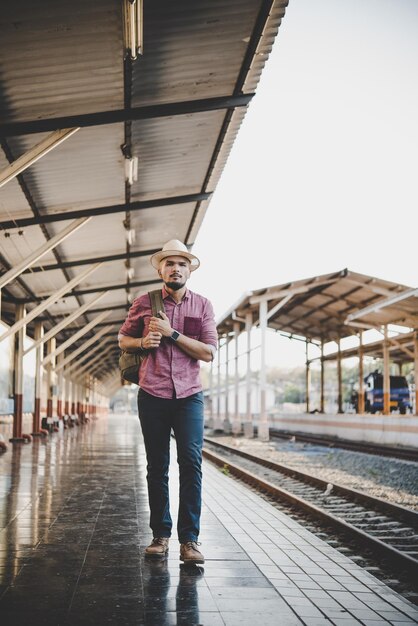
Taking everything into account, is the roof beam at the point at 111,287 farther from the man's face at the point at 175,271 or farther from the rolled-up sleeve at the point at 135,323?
the man's face at the point at 175,271

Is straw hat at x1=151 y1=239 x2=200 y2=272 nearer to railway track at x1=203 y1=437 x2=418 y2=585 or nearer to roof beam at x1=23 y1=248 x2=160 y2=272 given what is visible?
railway track at x1=203 y1=437 x2=418 y2=585

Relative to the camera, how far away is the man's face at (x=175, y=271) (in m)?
4.30

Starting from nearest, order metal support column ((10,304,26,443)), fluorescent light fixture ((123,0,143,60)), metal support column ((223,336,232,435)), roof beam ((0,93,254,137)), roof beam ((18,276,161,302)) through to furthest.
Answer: fluorescent light fixture ((123,0,143,60)) → roof beam ((0,93,254,137)) → metal support column ((10,304,26,443)) → roof beam ((18,276,161,302)) → metal support column ((223,336,232,435))

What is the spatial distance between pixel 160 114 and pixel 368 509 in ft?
19.5

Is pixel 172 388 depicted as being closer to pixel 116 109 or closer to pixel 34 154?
pixel 34 154

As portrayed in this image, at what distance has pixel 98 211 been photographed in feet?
39.1

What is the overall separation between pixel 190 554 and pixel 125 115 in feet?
20.6

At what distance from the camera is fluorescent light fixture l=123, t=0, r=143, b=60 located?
595 centimetres

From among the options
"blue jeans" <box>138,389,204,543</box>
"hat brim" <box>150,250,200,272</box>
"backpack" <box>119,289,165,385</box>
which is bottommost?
"blue jeans" <box>138,389,204,543</box>

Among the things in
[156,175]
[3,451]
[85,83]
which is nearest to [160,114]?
[85,83]

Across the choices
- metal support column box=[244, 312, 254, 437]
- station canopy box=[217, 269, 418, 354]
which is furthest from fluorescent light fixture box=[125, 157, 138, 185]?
metal support column box=[244, 312, 254, 437]

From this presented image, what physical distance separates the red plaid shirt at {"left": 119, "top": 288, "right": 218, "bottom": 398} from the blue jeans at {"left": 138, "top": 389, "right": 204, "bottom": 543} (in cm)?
8

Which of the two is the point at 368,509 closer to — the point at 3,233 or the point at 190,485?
the point at 190,485

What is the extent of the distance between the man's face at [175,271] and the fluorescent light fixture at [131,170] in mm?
6018
